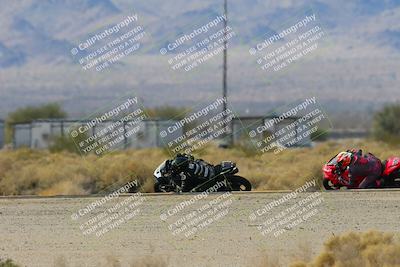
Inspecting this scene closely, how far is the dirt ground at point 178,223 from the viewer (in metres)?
15.4

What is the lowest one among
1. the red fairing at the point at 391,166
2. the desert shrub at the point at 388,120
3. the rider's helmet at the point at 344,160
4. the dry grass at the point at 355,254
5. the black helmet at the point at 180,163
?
the desert shrub at the point at 388,120

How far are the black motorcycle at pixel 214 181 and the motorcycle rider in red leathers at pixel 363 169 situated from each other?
2.29 metres

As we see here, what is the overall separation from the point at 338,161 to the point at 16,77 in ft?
506

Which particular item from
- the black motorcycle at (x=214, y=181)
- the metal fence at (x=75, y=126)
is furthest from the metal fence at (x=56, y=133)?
the black motorcycle at (x=214, y=181)

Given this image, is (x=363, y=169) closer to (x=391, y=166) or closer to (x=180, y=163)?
(x=391, y=166)

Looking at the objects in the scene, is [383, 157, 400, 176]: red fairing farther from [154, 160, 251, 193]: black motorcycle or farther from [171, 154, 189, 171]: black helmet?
[171, 154, 189, 171]: black helmet

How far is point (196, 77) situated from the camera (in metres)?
160

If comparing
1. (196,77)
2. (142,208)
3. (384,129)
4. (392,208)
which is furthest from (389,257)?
(196,77)

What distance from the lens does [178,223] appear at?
18234 millimetres

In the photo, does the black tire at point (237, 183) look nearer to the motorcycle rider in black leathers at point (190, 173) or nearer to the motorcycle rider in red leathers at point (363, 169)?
the motorcycle rider in black leathers at point (190, 173)

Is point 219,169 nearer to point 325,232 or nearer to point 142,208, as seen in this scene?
point 142,208

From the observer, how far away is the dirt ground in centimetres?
1541

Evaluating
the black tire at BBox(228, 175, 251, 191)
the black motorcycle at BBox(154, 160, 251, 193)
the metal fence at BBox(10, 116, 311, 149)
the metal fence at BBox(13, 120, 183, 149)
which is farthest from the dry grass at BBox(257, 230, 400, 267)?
the metal fence at BBox(13, 120, 183, 149)

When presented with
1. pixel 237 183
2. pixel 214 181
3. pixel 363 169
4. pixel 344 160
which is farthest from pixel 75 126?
pixel 363 169
